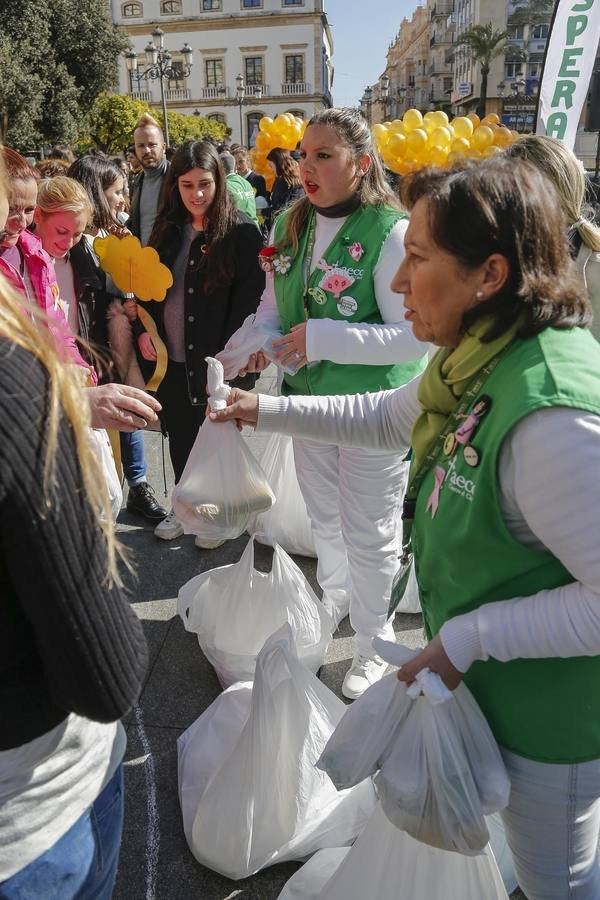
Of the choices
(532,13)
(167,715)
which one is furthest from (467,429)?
(532,13)

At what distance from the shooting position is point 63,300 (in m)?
3.34

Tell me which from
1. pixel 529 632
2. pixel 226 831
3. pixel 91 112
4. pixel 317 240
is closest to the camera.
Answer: pixel 529 632

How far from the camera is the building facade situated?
55656mm

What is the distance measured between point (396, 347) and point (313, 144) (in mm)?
719

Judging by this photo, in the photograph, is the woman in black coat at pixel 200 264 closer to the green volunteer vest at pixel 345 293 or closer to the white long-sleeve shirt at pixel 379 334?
the green volunteer vest at pixel 345 293

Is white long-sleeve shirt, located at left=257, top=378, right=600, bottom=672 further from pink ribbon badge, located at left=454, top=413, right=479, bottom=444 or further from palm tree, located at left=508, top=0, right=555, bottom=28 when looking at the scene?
palm tree, located at left=508, top=0, right=555, bottom=28

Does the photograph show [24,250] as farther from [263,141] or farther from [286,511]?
[263,141]

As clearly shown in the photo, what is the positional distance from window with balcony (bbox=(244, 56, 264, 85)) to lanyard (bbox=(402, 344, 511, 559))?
62.7 m

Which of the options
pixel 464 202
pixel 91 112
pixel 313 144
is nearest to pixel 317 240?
pixel 313 144

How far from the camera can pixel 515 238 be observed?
1144mm

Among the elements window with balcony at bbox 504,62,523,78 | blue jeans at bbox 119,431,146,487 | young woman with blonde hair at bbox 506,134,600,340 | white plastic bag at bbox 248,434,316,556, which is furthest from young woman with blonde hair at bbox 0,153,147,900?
window with balcony at bbox 504,62,523,78

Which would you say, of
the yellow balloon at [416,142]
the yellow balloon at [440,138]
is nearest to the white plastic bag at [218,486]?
the yellow balloon at [416,142]

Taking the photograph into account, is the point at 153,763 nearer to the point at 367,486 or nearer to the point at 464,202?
the point at 367,486

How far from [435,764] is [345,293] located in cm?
155
